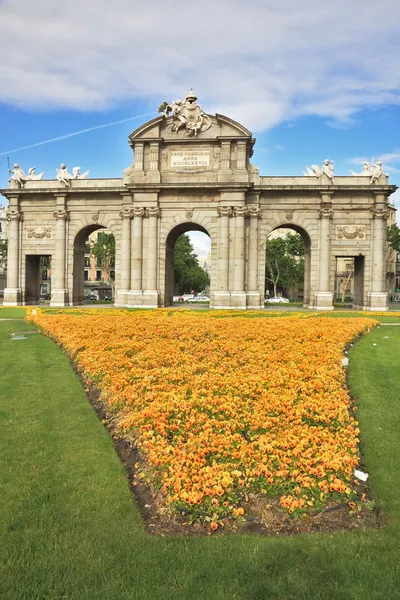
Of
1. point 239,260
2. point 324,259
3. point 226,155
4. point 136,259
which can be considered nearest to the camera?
point 226,155

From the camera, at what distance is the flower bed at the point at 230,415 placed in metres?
5.88

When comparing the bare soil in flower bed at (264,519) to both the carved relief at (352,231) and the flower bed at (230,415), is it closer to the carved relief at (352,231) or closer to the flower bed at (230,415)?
the flower bed at (230,415)

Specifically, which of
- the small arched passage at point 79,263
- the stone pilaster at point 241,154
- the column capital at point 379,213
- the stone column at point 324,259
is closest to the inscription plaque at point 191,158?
the stone pilaster at point 241,154

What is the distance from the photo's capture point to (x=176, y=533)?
16.8 feet

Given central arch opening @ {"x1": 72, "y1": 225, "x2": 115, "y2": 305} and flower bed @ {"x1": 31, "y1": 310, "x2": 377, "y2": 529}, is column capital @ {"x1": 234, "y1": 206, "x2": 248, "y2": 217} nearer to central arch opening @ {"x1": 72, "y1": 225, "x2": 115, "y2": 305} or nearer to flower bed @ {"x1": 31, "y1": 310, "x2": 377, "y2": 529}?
central arch opening @ {"x1": 72, "y1": 225, "x2": 115, "y2": 305}

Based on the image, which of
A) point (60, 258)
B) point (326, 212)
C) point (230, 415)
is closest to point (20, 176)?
point (60, 258)

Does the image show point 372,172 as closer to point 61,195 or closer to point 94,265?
point 61,195

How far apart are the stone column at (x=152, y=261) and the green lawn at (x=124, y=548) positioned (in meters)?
29.2

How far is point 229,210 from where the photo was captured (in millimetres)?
35781

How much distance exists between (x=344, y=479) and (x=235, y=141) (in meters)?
33.6

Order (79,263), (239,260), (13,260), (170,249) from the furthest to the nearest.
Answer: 1. (79,263)
2. (13,260)
3. (170,249)
4. (239,260)

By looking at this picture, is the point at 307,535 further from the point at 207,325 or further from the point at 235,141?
the point at 235,141

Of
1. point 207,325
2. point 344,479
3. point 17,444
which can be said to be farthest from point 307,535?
point 207,325

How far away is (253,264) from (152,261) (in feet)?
29.0
